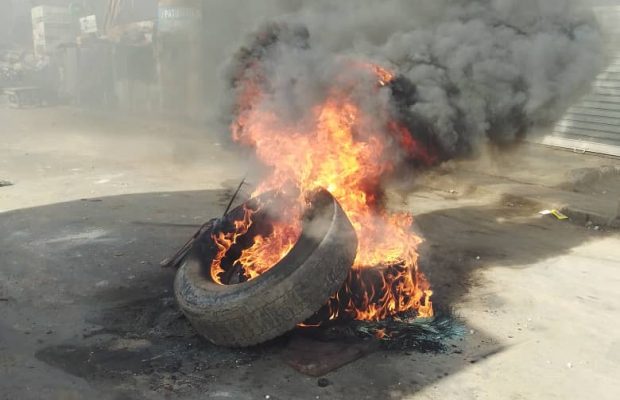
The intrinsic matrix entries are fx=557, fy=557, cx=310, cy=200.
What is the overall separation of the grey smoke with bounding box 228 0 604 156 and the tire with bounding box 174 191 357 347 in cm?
152

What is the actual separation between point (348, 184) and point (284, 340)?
1.69 m

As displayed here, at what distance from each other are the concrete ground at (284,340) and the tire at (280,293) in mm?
272

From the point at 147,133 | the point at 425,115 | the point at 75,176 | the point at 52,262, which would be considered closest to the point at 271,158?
the point at 425,115

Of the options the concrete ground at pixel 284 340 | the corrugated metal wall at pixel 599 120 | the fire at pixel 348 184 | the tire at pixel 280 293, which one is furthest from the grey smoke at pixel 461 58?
the corrugated metal wall at pixel 599 120

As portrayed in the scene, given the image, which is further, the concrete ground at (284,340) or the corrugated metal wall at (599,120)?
the corrugated metal wall at (599,120)

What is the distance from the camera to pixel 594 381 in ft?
14.0

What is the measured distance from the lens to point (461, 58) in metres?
5.98

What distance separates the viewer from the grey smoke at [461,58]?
564 centimetres

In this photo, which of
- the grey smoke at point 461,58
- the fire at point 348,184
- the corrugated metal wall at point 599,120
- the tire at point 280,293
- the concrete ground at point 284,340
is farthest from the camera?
the corrugated metal wall at point 599,120

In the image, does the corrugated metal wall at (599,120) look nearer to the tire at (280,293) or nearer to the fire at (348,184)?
the fire at (348,184)

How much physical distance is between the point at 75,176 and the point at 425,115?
8587mm

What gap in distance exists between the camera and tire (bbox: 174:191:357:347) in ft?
14.2

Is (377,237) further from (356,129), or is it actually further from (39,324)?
(39,324)

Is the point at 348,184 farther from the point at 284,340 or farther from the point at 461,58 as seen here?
the point at 461,58
